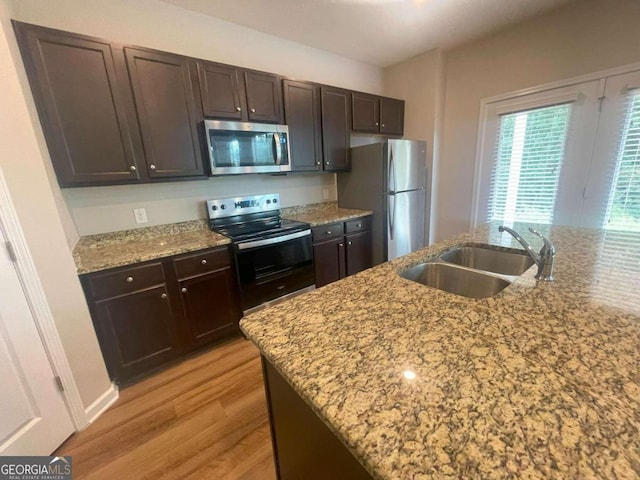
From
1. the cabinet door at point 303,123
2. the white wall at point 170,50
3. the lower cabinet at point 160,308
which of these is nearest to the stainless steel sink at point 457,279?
the lower cabinet at point 160,308

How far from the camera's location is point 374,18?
229 cm

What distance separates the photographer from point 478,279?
1200 mm

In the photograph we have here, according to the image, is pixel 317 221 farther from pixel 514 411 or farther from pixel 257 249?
pixel 514 411

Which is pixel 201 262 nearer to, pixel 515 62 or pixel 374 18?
pixel 374 18

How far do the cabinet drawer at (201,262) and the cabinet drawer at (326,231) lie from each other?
0.84 meters

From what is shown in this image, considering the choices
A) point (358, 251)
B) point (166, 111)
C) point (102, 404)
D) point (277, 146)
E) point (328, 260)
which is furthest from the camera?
point (358, 251)

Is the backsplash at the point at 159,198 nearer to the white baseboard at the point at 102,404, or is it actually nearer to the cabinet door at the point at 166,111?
the cabinet door at the point at 166,111

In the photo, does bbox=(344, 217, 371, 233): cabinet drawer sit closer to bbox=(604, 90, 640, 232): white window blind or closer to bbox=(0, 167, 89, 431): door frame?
bbox=(604, 90, 640, 232): white window blind

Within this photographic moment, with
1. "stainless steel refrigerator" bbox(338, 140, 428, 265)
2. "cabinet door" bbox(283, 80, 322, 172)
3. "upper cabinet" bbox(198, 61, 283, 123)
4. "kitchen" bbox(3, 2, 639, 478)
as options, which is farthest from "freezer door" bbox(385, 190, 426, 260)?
"upper cabinet" bbox(198, 61, 283, 123)

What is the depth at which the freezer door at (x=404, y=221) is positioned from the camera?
283cm

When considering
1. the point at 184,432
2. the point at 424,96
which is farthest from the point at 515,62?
the point at 184,432

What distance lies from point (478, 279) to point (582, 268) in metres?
0.43

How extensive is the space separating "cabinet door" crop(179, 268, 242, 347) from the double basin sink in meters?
1.38

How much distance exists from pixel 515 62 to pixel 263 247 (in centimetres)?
303
